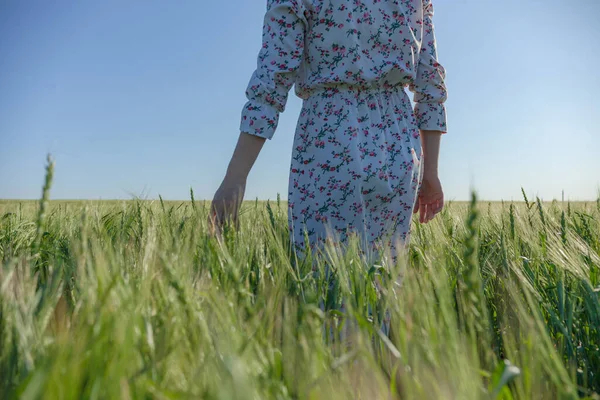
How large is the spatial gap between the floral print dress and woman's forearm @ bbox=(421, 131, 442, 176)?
21cm

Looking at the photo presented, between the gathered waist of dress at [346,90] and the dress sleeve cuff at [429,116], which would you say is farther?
the dress sleeve cuff at [429,116]

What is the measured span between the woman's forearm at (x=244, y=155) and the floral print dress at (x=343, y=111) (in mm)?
31

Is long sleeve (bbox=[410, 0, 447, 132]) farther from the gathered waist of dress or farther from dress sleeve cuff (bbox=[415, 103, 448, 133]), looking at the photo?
the gathered waist of dress

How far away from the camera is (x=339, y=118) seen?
1.52 metres

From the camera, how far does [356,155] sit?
149 centimetres

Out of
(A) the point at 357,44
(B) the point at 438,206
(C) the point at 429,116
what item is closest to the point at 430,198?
(B) the point at 438,206

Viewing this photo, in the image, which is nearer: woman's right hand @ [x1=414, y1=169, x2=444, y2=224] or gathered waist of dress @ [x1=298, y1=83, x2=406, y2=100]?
gathered waist of dress @ [x1=298, y1=83, x2=406, y2=100]

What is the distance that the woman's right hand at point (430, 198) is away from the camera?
1869mm

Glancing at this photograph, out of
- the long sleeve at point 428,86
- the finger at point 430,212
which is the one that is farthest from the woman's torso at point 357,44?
the finger at point 430,212

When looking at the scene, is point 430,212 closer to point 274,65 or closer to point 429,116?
point 429,116

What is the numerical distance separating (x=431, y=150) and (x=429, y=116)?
13cm

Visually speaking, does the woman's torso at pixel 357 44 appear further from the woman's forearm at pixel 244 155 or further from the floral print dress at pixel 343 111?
the woman's forearm at pixel 244 155

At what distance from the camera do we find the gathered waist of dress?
61.3 inches

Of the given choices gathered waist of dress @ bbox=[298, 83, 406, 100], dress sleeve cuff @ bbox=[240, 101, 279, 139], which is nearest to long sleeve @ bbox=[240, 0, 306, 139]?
dress sleeve cuff @ bbox=[240, 101, 279, 139]
